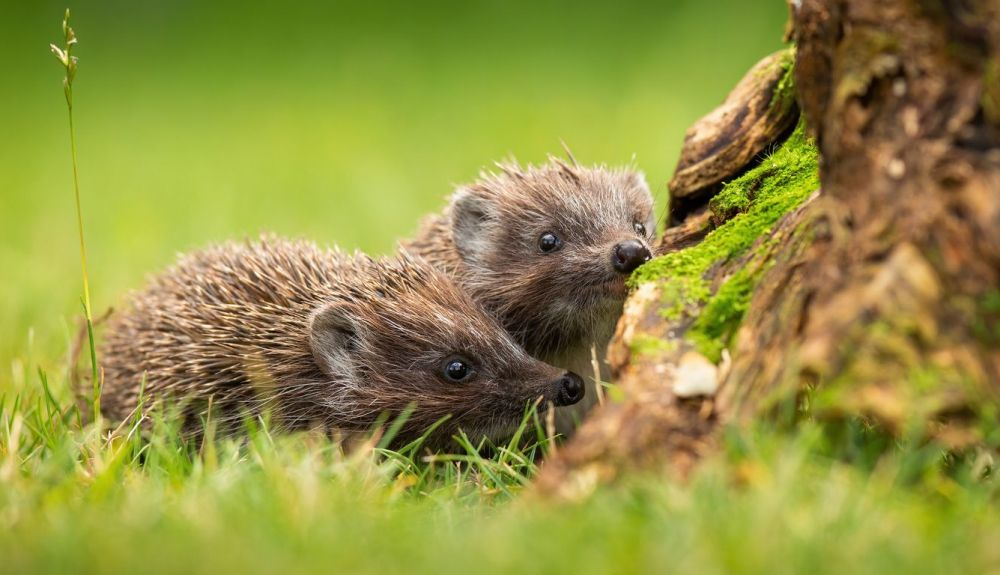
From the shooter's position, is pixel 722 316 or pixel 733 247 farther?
pixel 733 247

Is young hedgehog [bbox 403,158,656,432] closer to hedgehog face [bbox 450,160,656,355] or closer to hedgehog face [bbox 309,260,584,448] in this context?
hedgehog face [bbox 450,160,656,355]

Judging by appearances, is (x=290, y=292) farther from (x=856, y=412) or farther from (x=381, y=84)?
(x=381, y=84)

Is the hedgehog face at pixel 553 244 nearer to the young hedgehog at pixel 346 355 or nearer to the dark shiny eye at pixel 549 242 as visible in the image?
the dark shiny eye at pixel 549 242

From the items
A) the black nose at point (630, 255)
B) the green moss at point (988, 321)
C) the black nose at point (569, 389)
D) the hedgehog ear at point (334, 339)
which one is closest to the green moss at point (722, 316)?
the green moss at point (988, 321)

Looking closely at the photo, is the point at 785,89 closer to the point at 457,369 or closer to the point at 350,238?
the point at 457,369

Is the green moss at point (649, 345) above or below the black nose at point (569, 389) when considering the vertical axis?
above

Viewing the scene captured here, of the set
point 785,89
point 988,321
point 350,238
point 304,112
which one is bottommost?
point 988,321

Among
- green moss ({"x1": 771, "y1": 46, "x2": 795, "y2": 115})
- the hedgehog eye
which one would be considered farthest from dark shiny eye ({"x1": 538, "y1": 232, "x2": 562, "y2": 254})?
green moss ({"x1": 771, "y1": 46, "x2": 795, "y2": 115})

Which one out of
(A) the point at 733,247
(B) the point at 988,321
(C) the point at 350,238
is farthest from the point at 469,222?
(C) the point at 350,238
